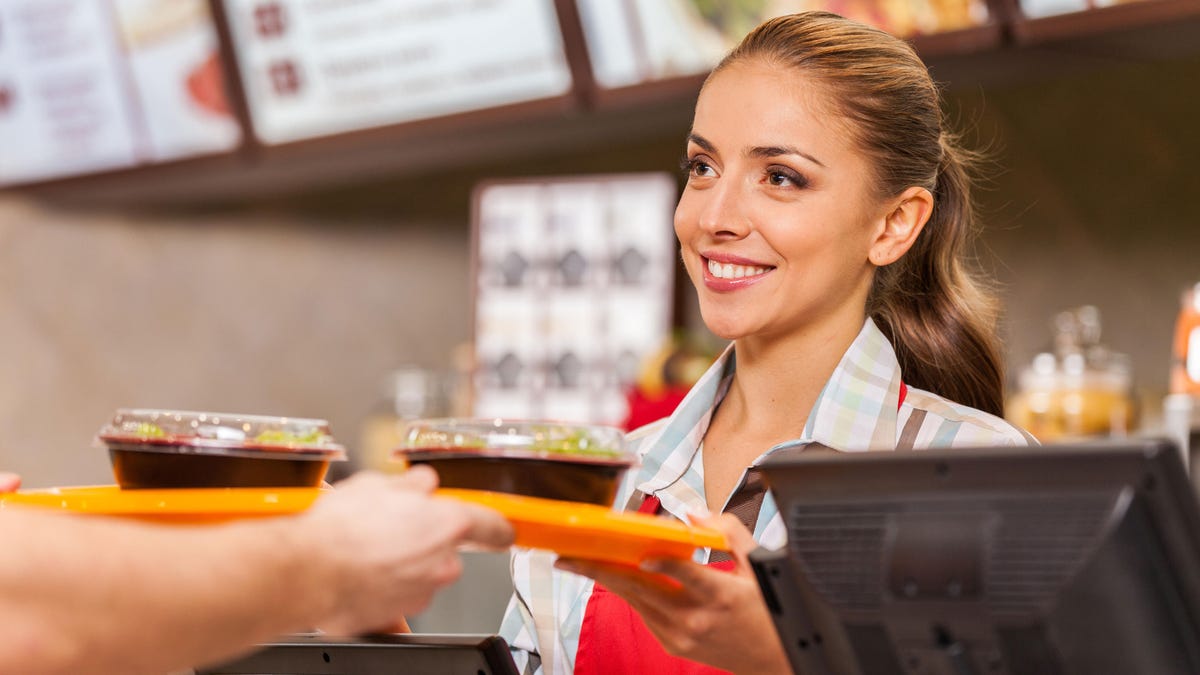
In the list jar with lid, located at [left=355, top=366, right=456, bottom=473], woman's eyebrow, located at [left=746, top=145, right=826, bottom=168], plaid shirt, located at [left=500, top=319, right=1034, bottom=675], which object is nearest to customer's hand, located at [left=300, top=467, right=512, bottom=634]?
plaid shirt, located at [left=500, top=319, right=1034, bottom=675]

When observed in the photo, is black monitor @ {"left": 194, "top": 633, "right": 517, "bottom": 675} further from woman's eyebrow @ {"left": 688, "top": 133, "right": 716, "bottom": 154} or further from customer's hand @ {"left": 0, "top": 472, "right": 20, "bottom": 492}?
woman's eyebrow @ {"left": 688, "top": 133, "right": 716, "bottom": 154}

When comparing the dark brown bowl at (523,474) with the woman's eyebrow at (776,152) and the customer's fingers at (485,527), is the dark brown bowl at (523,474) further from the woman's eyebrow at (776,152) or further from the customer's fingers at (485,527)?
the woman's eyebrow at (776,152)

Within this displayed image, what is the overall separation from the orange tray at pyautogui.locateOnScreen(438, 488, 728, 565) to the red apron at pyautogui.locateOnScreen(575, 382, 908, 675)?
39cm

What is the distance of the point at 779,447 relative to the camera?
151 centimetres

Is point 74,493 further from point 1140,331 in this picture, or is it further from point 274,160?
point 274,160

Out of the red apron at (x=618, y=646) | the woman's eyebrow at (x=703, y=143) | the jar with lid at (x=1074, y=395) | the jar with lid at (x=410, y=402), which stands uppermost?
the woman's eyebrow at (x=703, y=143)

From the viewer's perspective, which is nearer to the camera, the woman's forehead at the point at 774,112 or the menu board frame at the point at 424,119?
the woman's forehead at the point at 774,112

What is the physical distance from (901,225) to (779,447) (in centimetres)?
29

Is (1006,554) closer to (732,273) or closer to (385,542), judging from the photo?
(385,542)

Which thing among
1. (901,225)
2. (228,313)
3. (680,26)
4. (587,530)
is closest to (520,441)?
(587,530)

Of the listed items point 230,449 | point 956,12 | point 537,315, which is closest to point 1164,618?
point 230,449

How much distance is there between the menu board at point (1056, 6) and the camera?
2.49m

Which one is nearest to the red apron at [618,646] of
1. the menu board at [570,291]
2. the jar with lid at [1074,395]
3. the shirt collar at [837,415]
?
the shirt collar at [837,415]

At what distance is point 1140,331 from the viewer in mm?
2967
